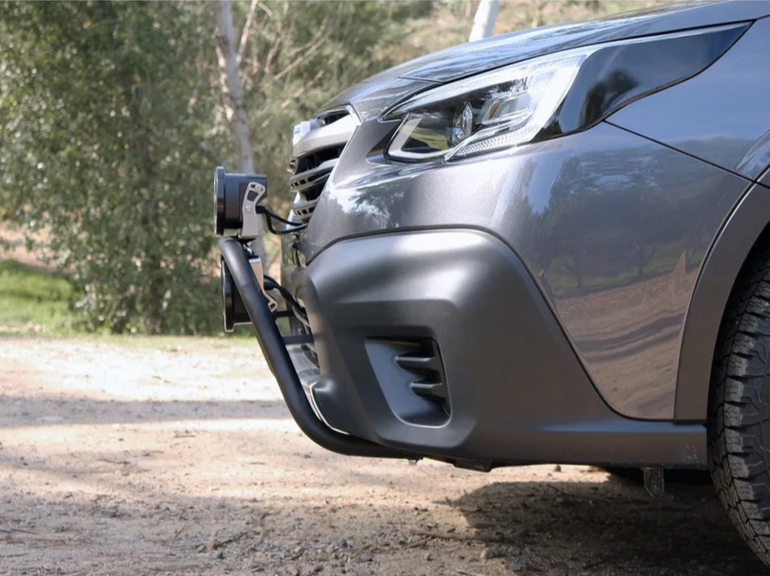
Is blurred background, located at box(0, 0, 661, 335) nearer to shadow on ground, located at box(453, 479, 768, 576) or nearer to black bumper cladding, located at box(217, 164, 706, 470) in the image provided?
shadow on ground, located at box(453, 479, 768, 576)

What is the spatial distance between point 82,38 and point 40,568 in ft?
31.0

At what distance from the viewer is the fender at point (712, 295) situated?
6.77 ft

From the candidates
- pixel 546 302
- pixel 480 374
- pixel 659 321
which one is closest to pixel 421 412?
pixel 480 374

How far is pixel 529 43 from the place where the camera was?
8.37 feet

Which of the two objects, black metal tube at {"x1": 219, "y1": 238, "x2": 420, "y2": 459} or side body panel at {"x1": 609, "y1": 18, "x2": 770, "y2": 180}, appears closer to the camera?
side body panel at {"x1": 609, "y1": 18, "x2": 770, "y2": 180}

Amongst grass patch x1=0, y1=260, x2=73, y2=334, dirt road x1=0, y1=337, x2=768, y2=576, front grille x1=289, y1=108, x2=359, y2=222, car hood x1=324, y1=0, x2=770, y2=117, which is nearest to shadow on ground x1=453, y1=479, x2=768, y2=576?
dirt road x1=0, y1=337, x2=768, y2=576

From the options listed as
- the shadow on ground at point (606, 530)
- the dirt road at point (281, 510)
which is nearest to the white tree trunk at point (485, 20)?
the dirt road at point (281, 510)

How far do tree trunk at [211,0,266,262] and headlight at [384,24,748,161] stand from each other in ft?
33.1

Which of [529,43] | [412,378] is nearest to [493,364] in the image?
[412,378]

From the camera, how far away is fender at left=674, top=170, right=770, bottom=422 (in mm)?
2064

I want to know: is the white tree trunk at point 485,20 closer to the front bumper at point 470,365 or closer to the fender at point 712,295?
the front bumper at point 470,365

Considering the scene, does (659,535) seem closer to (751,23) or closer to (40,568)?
(751,23)

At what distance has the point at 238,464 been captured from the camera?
12.7ft

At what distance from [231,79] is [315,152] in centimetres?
1033
